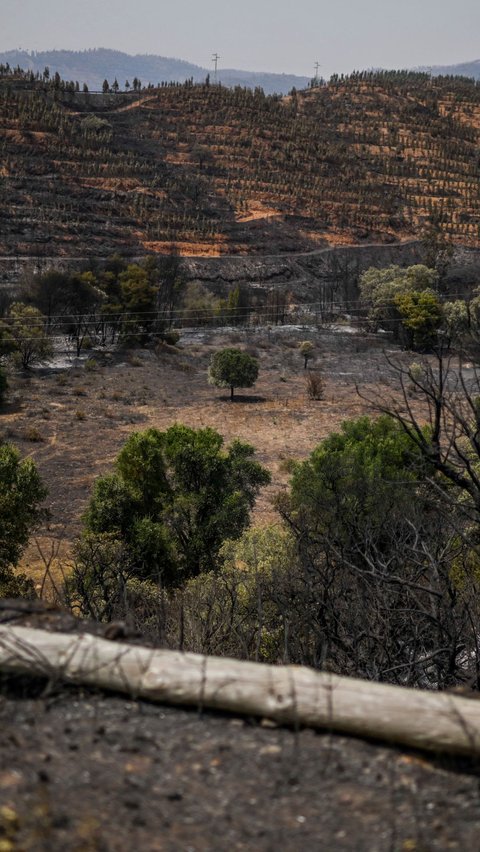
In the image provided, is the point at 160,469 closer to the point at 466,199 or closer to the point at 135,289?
the point at 135,289

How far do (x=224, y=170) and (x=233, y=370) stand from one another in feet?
166

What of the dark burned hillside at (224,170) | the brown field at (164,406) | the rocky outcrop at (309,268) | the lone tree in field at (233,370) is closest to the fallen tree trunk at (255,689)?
the brown field at (164,406)

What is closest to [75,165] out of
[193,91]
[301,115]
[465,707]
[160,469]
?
[193,91]

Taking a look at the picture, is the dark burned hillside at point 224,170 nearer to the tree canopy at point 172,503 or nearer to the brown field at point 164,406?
the brown field at point 164,406

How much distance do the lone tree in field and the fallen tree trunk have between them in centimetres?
3720

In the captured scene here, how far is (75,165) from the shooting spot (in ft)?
261

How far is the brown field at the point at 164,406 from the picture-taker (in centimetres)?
2997

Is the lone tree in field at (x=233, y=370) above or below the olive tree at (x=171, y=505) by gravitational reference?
below

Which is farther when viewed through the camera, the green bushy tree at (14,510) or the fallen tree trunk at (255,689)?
the green bushy tree at (14,510)

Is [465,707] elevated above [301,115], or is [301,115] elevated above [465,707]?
[301,115]

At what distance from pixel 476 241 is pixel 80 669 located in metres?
83.2

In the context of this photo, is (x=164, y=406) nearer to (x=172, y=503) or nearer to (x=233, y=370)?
(x=233, y=370)

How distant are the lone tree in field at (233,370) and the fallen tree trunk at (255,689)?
122 feet

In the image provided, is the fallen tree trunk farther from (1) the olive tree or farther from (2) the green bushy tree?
(1) the olive tree
